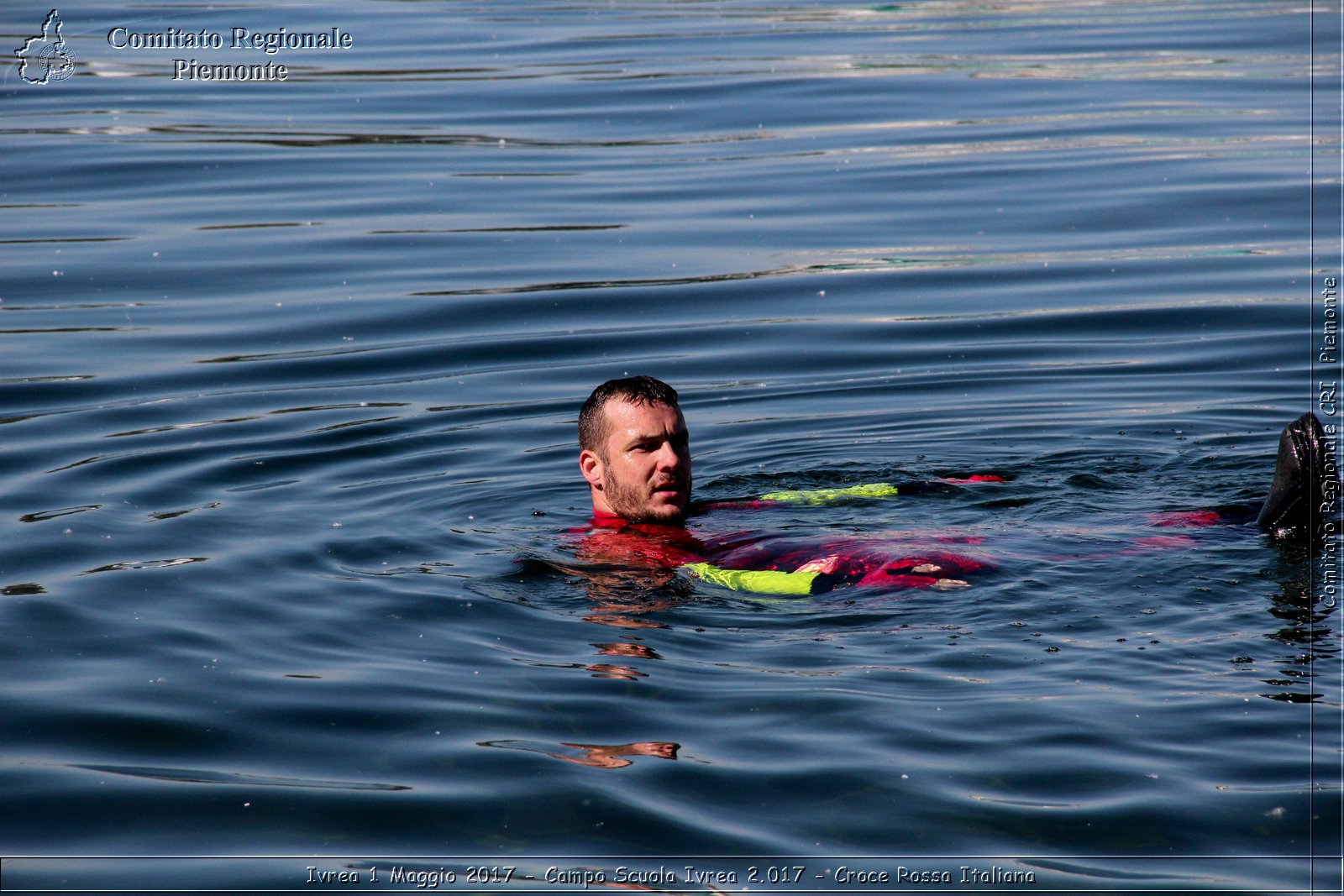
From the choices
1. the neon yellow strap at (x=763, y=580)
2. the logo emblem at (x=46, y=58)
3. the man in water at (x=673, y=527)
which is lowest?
the neon yellow strap at (x=763, y=580)

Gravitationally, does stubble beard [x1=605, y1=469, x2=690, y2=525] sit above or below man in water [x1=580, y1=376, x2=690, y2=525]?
below

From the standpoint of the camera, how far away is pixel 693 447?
9.67 m

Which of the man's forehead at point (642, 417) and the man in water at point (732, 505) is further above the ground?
the man's forehead at point (642, 417)

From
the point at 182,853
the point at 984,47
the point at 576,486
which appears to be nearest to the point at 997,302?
the point at 576,486

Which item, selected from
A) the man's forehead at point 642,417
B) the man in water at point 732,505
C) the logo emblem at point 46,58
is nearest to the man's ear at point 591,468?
the man in water at point 732,505

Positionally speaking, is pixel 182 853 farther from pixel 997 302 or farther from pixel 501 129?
pixel 501 129

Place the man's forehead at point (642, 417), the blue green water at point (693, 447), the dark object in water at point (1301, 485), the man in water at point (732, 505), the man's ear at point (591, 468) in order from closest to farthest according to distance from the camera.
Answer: the blue green water at point (693, 447), the dark object in water at point (1301, 485), the man in water at point (732, 505), the man's forehead at point (642, 417), the man's ear at point (591, 468)

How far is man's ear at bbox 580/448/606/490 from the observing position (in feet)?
26.2

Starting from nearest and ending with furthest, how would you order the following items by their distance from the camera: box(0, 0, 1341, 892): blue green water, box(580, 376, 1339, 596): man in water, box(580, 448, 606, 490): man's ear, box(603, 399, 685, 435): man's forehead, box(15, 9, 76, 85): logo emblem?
box(0, 0, 1341, 892): blue green water → box(580, 376, 1339, 596): man in water → box(603, 399, 685, 435): man's forehead → box(580, 448, 606, 490): man's ear → box(15, 9, 76, 85): logo emblem

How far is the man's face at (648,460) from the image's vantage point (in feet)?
25.3

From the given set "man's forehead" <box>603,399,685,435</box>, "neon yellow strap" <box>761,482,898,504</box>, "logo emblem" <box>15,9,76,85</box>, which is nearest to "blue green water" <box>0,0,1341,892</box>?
"neon yellow strap" <box>761,482,898,504</box>

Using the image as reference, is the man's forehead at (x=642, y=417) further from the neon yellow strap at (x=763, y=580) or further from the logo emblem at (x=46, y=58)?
the logo emblem at (x=46, y=58)

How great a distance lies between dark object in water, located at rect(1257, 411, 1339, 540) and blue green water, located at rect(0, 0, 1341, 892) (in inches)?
9.4

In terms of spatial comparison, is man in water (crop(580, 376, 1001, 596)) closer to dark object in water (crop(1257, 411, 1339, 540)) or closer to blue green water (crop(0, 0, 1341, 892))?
blue green water (crop(0, 0, 1341, 892))
